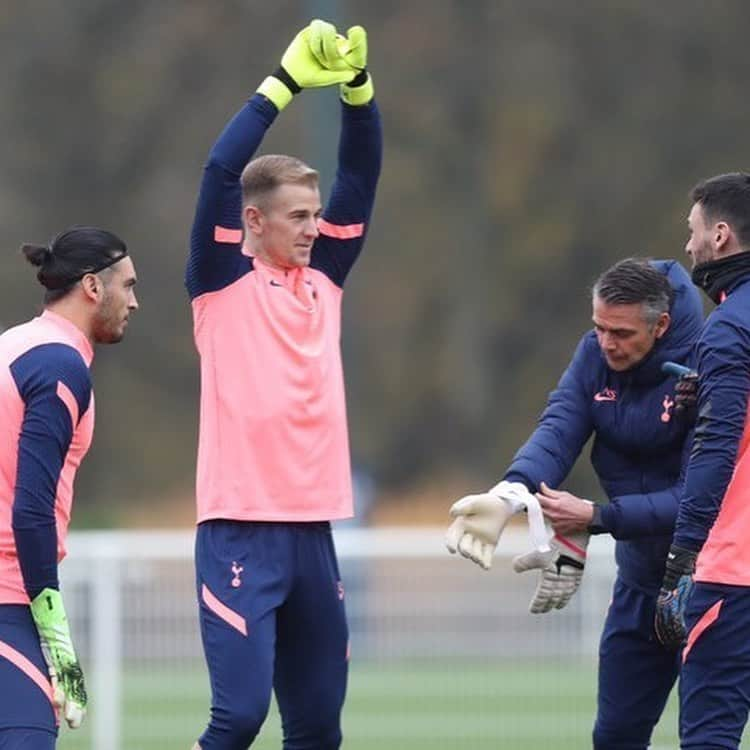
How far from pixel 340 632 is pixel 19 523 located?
161cm

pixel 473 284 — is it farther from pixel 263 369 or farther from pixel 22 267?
pixel 263 369

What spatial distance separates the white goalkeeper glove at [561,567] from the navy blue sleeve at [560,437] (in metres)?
0.20

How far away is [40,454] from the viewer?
6.31 metres

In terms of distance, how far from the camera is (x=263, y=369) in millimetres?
7488

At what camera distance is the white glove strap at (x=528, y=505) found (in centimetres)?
710

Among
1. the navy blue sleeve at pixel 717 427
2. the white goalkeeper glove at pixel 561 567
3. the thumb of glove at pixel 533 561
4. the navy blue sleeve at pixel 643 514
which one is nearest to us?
the navy blue sleeve at pixel 717 427

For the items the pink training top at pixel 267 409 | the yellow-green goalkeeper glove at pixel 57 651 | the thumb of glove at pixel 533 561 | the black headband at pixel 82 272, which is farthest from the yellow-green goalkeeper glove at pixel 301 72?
the yellow-green goalkeeper glove at pixel 57 651

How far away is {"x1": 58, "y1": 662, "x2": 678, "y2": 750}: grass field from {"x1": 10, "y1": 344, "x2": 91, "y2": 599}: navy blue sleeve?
5.47 metres

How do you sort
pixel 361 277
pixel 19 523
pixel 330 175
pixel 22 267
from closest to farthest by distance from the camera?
pixel 19 523, pixel 330 175, pixel 22 267, pixel 361 277

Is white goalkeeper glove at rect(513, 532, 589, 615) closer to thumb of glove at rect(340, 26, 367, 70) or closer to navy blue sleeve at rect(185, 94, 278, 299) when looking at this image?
navy blue sleeve at rect(185, 94, 278, 299)

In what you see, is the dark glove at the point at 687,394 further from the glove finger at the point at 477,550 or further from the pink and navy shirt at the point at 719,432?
the glove finger at the point at 477,550

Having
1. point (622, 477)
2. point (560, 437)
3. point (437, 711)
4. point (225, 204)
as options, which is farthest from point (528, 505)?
point (437, 711)

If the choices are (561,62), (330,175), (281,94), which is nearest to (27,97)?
(561,62)

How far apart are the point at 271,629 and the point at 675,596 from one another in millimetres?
1439
